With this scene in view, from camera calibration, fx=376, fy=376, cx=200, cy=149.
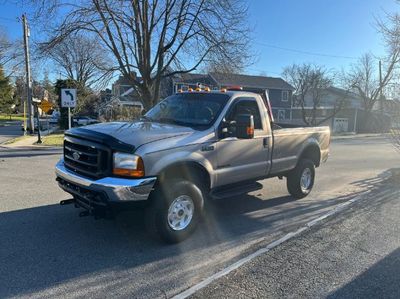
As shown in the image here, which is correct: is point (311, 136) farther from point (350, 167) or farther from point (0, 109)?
point (0, 109)

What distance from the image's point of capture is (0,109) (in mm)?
63594

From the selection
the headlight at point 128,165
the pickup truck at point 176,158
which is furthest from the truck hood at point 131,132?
the headlight at point 128,165

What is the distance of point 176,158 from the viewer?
483 centimetres

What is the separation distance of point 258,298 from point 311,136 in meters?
4.73

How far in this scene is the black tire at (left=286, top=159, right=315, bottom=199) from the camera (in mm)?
7523

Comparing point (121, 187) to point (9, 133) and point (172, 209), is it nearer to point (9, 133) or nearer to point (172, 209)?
point (172, 209)

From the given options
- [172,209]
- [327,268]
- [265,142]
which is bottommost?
[327,268]

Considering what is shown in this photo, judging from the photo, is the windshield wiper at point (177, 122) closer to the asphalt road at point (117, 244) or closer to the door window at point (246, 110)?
the door window at point (246, 110)

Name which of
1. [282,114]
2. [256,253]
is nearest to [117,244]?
[256,253]

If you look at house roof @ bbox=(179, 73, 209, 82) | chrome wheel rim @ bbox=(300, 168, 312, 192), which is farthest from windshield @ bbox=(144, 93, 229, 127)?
house roof @ bbox=(179, 73, 209, 82)

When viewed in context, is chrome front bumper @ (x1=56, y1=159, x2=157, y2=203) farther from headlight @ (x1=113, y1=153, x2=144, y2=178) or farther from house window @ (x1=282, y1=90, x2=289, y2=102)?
house window @ (x1=282, y1=90, x2=289, y2=102)

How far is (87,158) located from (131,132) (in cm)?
65

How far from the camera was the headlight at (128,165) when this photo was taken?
4457mm

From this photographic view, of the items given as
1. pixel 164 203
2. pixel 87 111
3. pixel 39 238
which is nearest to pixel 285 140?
pixel 164 203
